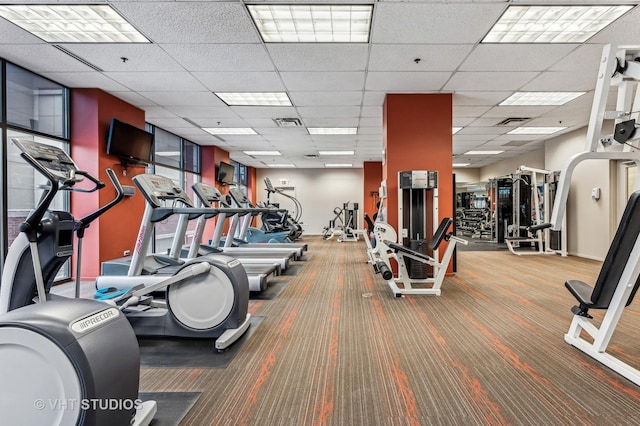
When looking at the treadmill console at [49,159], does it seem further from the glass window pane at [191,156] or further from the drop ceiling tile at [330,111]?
the glass window pane at [191,156]

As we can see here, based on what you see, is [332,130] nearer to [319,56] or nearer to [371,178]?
[319,56]

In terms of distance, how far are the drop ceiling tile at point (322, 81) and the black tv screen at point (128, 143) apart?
104 inches

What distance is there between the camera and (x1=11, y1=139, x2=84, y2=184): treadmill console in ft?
6.01

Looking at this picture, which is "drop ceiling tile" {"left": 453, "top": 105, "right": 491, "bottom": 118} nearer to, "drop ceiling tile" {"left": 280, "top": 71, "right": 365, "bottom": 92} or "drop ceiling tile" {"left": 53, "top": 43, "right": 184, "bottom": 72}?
"drop ceiling tile" {"left": 280, "top": 71, "right": 365, "bottom": 92}

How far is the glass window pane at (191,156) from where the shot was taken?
8.38 metres

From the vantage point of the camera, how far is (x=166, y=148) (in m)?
7.47

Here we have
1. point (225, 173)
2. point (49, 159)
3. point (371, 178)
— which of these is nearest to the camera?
point (49, 159)

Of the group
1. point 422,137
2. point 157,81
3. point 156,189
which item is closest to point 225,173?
point 157,81

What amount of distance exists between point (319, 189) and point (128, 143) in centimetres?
917

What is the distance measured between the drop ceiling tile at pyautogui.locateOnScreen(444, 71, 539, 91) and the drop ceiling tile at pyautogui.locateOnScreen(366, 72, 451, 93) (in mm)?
170


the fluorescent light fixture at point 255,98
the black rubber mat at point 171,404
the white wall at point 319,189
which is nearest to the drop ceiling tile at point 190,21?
the fluorescent light fixture at point 255,98

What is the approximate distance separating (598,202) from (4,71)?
32.7 ft

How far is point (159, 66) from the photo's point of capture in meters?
4.07

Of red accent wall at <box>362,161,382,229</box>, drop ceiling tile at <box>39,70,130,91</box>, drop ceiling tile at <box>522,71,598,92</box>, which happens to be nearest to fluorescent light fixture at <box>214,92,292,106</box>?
drop ceiling tile at <box>39,70,130,91</box>
